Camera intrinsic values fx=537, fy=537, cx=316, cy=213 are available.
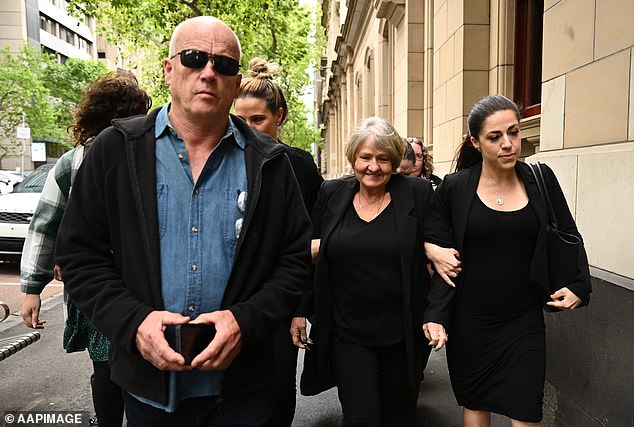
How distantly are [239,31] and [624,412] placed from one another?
53.3 ft

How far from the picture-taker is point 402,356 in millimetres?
3029

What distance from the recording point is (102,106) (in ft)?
9.45

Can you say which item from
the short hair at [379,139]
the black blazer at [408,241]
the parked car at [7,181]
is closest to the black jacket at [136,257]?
the black blazer at [408,241]

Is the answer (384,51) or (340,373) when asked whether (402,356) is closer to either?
(340,373)

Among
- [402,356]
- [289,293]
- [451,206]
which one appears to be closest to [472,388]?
[402,356]

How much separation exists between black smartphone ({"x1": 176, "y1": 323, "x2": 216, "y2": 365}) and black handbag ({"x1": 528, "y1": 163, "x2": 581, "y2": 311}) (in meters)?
1.86

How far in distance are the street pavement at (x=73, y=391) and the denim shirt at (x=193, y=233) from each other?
8.02ft

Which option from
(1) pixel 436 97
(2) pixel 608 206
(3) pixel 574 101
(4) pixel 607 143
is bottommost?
(2) pixel 608 206

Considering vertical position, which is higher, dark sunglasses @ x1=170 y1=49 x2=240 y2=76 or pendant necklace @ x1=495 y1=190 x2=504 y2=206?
dark sunglasses @ x1=170 y1=49 x2=240 y2=76

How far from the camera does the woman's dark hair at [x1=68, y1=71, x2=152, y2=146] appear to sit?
2869mm

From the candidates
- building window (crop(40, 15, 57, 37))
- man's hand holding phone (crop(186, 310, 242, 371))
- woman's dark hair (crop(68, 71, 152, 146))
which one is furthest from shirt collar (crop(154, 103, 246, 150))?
building window (crop(40, 15, 57, 37))

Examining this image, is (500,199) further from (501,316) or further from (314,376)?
(314,376)

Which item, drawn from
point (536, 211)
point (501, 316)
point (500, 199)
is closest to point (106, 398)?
point (501, 316)

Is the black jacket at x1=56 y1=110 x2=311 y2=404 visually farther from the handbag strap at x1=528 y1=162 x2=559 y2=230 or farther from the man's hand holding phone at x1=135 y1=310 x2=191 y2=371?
the handbag strap at x1=528 y1=162 x2=559 y2=230
